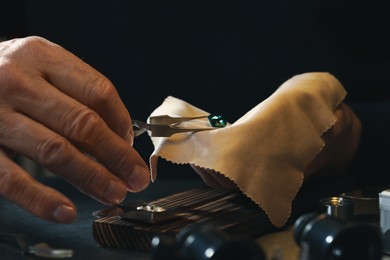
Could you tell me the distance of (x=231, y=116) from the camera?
4.43 feet

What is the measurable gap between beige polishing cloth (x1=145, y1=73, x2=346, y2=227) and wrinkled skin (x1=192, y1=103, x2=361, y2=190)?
0.21 feet

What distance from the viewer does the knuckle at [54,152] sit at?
71 centimetres

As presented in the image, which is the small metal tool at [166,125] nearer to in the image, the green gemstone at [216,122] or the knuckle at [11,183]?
the green gemstone at [216,122]

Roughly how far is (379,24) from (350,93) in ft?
0.47

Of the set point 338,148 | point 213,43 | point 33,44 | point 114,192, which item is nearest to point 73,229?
point 114,192

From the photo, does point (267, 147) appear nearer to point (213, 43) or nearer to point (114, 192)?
point (114, 192)

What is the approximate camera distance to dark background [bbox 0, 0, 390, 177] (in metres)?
1.31

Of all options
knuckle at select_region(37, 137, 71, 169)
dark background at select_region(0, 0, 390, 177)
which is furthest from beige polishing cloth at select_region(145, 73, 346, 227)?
dark background at select_region(0, 0, 390, 177)

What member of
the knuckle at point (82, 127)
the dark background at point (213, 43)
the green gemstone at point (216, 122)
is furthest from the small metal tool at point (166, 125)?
the dark background at point (213, 43)

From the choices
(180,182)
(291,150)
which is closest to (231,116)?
(180,182)

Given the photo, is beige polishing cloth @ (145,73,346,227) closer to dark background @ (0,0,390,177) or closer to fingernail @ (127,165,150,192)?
fingernail @ (127,165,150,192)

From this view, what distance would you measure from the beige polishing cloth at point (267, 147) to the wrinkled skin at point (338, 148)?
65mm

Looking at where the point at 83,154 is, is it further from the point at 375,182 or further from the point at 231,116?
the point at 231,116

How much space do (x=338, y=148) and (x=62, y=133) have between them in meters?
0.42
